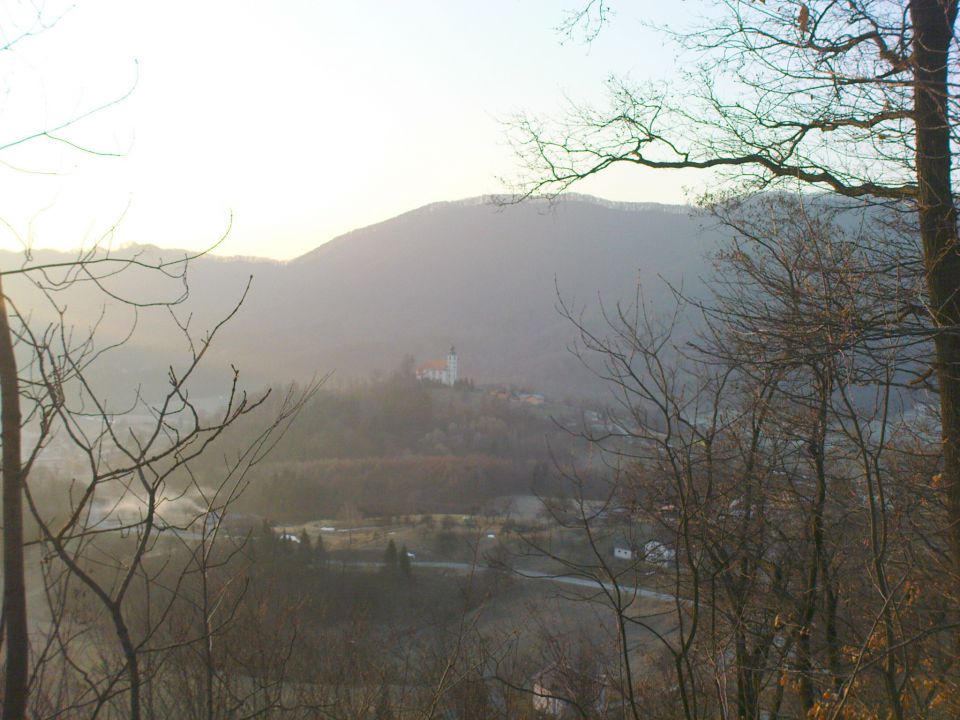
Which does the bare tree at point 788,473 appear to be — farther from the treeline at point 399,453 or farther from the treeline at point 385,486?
the treeline at point 385,486

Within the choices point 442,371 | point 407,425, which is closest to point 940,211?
point 407,425

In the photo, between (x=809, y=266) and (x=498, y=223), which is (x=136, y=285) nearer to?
(x=809, y=266)

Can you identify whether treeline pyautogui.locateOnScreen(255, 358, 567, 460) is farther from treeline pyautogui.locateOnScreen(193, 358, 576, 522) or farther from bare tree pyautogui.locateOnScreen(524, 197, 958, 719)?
bare tree pyautogui.locateOnScreen(524, 197, 958, 719)

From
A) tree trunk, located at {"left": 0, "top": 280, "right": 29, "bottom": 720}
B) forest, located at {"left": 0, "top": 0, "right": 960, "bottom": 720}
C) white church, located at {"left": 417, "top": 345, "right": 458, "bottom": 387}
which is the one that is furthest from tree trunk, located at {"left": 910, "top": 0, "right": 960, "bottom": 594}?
white church, located at {"left": 417, "top": 345, "right": 458, "bottom": 387}

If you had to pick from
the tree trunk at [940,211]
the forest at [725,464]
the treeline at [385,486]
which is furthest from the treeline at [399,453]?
the tree trunk at [940,211]

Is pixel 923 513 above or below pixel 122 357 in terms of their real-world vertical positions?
below

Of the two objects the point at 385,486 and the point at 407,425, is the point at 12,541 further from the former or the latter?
the point at 407,425

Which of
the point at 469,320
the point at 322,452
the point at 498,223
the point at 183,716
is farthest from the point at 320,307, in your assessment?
the point at 183,716

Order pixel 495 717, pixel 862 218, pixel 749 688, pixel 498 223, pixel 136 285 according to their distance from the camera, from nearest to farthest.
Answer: pixel 136 285 < pixel 749 688 < pixel 862 218 < pixel 495 717 < pixel 498 223
